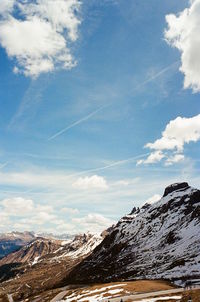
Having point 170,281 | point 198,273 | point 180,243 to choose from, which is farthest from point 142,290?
point 180,243

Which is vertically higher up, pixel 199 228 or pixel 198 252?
pixel 199 228

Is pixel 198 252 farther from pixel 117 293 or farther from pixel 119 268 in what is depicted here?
pixel 117 293

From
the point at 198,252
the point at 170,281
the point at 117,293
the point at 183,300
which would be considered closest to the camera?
the point at 183,300

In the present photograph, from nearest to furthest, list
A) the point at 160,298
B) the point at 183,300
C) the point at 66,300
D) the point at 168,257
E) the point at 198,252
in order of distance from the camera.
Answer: the point at 183,300, the point at 160,298, the point at 66,300, the point at 198,252, the point at 168,257

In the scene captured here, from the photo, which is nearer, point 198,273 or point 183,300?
point 183,300

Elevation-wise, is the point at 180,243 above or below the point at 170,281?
above

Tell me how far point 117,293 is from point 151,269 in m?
70.6

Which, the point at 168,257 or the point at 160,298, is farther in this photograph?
the point at 168,257

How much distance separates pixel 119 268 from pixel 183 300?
14181 centimetres

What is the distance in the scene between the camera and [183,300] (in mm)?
66688

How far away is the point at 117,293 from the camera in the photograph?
9862 centimetres

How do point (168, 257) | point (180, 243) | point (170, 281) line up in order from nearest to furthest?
1. point (170, 281)
2. point (168, 257)
3. point (180, 243)

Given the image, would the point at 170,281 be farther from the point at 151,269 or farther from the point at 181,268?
the point at 151,269

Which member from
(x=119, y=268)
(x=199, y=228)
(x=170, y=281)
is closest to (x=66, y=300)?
(x=170, y=281)
